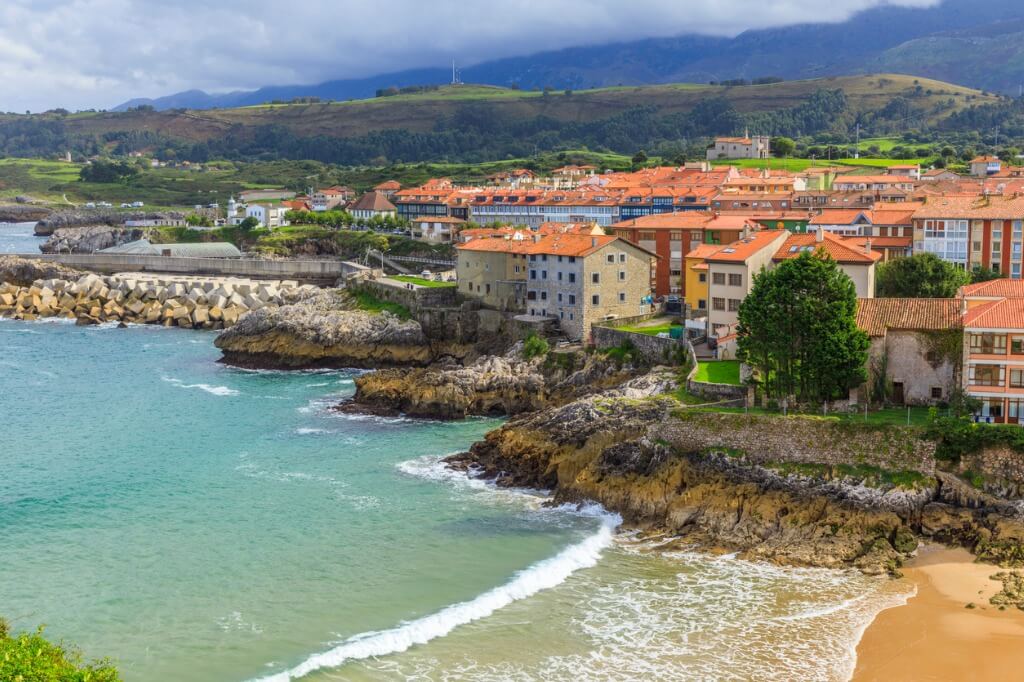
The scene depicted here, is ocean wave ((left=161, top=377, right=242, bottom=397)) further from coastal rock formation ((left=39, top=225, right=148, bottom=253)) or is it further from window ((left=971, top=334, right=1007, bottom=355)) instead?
coastal rock formation ((left=39, top=225, right=148, bottom=253))

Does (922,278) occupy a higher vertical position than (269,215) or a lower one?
lower

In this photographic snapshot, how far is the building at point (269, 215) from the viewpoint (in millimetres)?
106562

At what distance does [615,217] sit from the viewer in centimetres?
8131

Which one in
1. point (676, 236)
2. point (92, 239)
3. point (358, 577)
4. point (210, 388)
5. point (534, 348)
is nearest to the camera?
point (358, 577)

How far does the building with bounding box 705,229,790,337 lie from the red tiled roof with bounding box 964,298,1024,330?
11632mm

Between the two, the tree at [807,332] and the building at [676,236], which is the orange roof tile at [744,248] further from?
the tree at [807,332]

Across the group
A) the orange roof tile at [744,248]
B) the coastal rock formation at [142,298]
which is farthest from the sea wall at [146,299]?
the orange roof tile at [744,248]

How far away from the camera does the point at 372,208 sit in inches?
4077

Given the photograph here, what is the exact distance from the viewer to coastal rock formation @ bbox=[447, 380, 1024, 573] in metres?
27.8

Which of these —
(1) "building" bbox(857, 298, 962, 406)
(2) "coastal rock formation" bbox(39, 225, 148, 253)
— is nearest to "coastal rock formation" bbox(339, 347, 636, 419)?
(1) "building" bbox(857, 298, 962, 406)

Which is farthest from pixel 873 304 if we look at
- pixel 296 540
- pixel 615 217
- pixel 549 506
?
pixel 615 217

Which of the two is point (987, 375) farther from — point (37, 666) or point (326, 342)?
point (326, 342)

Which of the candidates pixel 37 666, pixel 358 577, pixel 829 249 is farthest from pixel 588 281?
pixel 37 666

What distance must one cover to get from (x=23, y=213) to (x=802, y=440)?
5994 inches
